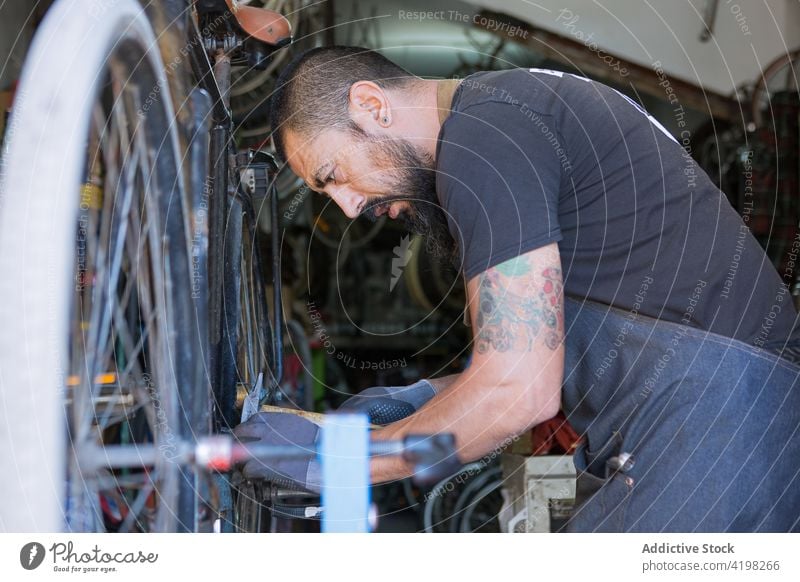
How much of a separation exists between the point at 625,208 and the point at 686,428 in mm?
274

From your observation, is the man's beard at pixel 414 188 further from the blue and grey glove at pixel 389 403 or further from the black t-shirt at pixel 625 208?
the blue and grey glove at pixel 389 403

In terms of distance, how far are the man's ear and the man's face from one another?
19 mm

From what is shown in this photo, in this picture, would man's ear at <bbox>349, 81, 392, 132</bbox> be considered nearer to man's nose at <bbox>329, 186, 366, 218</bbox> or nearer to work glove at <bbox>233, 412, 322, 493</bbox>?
man's nose at <bbox>329, 186, 366, 218</bbox>

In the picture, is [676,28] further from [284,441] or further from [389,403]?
[284,441]

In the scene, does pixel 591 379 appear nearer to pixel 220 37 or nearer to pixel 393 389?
pixel 393 389

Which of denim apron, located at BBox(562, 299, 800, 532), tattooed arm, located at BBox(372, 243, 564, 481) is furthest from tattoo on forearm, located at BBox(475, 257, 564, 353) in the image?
denim apron, located at BBox(562, 299, 800, 532)

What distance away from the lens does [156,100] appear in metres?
1.06

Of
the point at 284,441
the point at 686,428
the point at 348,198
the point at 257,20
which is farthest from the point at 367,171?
the point at 686,428

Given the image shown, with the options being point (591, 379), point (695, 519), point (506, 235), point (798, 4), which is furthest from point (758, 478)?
point (798, 4)

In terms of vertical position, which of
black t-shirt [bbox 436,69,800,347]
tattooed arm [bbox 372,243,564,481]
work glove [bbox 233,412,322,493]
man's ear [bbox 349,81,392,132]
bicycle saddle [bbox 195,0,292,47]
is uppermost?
bicycle saddle [bbox 195,0,292,47]

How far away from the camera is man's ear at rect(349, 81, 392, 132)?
106 centimetres

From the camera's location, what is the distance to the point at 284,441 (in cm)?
103

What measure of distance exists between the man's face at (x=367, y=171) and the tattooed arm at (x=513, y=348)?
25 centimetres

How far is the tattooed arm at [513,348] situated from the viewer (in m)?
0.88
